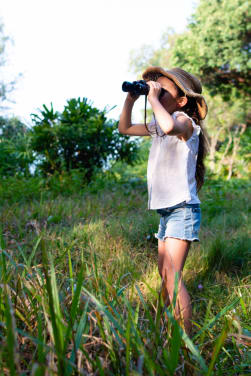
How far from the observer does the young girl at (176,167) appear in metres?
2.09

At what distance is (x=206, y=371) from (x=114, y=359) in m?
0.30

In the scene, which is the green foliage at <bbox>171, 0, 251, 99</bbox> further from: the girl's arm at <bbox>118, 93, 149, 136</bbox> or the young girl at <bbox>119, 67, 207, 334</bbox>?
the young girl at <bbox>119, 67, 207, 334</bbox>

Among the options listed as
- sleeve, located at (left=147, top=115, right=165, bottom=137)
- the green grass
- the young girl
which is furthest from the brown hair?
the green grass

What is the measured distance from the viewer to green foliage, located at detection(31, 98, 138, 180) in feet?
19.8

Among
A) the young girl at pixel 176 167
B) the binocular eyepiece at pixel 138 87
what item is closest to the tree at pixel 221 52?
the young girl at pixel 176 167

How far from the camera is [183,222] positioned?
2119 millimetres

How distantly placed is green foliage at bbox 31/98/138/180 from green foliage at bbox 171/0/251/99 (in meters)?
4.48

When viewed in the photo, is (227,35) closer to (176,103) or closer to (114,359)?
(176,103)

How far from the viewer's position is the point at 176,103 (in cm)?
229

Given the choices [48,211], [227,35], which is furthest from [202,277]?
[227,35]

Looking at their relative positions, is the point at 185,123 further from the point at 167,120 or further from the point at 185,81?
the point at 185,81

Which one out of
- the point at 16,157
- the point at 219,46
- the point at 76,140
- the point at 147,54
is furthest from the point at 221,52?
the point at 147,54

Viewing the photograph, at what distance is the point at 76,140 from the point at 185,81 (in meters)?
4.09

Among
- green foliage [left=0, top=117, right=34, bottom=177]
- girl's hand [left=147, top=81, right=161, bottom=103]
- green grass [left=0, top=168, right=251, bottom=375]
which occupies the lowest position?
green grass [left=0, top=168, right=251, bottom=375]
